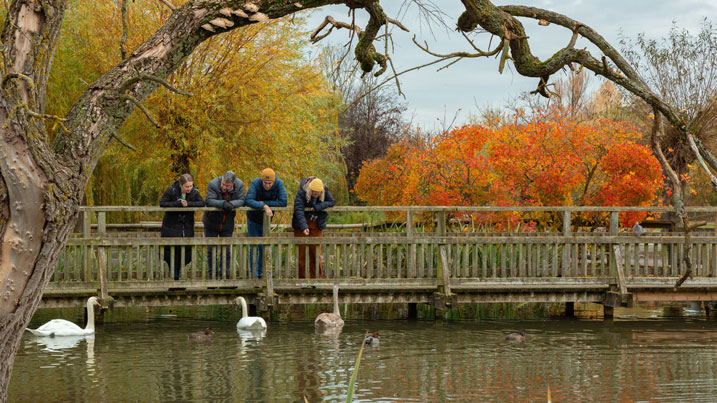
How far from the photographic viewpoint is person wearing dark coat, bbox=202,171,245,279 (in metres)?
14.9

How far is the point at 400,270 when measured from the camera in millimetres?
15742

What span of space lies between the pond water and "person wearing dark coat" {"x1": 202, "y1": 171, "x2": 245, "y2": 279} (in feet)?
3.75

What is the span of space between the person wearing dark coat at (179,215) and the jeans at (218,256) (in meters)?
0.42

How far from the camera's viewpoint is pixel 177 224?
50.7ft

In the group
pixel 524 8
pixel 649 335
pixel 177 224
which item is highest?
pixel 524 8

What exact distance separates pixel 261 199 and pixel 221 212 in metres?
0.72

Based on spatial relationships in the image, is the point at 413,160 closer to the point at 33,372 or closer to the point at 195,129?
the point at 195,129

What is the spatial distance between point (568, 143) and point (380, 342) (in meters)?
11.4

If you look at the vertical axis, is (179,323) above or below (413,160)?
below

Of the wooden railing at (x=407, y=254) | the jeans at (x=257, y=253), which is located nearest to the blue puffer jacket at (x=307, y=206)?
the wooden railing at (x=407, y=254)

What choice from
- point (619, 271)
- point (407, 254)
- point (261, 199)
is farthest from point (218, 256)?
point (619, 271)

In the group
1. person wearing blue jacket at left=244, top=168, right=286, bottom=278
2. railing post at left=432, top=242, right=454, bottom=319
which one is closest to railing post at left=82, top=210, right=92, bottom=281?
person wearing blue jacket at left=244, top=168, right=286, bottom=278

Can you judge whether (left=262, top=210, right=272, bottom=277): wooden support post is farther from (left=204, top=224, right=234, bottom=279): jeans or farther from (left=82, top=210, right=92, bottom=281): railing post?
(left=82, top=210, right=92, bottom=281): railing post

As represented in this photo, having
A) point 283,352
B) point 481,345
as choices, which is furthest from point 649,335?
point 283,352
